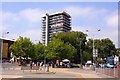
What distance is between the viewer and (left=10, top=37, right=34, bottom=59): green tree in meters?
86.1

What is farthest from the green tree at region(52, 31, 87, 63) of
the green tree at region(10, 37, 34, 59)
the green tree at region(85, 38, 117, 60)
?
the green tree at region(10, 37, 34, 59)

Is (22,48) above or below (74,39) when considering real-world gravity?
below

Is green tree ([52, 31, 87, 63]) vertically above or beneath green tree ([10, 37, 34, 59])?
above

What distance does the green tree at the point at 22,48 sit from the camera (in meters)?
86.1

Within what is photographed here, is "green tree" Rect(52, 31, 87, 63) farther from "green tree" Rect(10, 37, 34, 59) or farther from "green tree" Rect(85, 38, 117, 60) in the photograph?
"green tree" Rect(10, 37, 34, 59)

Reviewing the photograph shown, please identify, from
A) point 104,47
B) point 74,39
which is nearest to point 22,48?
point 74,39

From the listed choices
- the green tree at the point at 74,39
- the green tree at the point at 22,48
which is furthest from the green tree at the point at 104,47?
the green tree at the point at 22,48

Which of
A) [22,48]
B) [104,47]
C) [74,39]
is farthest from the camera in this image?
[104,47]

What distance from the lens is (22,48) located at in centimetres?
8625

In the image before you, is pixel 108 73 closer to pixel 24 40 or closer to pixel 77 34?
pixel 24 40

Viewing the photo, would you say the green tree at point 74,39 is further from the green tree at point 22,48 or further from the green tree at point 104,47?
the green tree at point 22,48

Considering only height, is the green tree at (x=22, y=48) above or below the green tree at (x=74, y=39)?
below

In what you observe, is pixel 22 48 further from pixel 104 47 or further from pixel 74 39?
pixel 104 47

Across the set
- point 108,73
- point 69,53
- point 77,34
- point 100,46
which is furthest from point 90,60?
point 108,73
